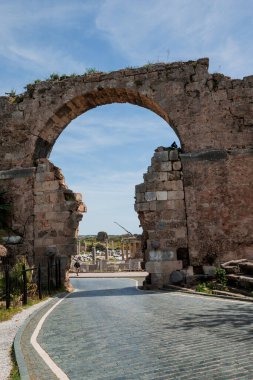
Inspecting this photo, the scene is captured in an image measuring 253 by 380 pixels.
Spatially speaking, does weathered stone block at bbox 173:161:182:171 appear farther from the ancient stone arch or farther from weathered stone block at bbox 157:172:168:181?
weathered stone block at bbox 157:172:168:181

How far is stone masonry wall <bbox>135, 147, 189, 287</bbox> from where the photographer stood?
40.5 feet

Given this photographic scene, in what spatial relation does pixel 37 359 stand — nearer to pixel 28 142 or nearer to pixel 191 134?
pixel 191 134

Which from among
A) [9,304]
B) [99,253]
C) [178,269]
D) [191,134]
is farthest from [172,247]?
[99,253]

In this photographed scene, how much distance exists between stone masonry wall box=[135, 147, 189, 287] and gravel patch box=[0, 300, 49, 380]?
4547 mm

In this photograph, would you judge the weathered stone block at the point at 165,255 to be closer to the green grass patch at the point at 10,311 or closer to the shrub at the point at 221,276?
the shrub at the point at 221,276

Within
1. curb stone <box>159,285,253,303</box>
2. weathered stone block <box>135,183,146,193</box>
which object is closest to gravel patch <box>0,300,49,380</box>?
curb stone <box>159,285,253,303</box>

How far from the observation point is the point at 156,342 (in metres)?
4.50

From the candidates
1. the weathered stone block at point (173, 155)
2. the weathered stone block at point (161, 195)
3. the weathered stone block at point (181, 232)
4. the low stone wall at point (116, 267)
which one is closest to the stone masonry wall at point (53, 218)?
the weathered stone block at point (161, 195)

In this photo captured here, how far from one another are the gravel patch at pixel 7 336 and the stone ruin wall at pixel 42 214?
14.7 ft

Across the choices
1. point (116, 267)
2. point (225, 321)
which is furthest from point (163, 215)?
point (116, 267)

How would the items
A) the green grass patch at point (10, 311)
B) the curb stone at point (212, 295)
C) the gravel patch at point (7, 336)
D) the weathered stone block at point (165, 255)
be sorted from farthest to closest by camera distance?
the weathered stone block at point (165, 255) → the curb stone at point (212, 295) → the green grass patch at point (10, 311) → the gravel patch at point (7, 336)

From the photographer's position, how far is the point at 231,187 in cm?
1241

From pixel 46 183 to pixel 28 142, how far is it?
5.77 ft

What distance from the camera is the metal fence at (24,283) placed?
9.17m
